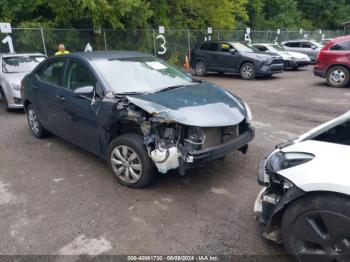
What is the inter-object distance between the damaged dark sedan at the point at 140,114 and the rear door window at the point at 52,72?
19mm

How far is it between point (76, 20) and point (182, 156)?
12.1 m

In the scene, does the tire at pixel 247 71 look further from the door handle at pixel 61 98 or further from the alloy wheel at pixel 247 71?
the door handle at pixel 61 98

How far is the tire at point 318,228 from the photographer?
6.96 ft

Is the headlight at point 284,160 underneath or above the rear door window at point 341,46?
underneath

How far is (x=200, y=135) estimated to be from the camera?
137 inches

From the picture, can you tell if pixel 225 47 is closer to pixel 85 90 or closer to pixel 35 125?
pixel 35 125

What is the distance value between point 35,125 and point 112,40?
991 centimetres

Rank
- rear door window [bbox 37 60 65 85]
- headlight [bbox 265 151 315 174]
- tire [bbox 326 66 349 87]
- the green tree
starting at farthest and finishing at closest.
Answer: the green tree → tire [bbox 326 66 349 87] → rear door window [bbox 37 60 65 85] → headlight [bbox 265 151 315 174]

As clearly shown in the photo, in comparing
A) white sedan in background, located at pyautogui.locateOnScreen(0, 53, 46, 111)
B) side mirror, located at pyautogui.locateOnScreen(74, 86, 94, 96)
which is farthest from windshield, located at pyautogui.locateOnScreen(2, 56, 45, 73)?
side mirror, located at pyautogui.locateOnScreen(74, 86, 94, 96)

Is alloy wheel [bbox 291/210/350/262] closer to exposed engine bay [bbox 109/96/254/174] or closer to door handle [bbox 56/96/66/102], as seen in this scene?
exposed engine bay [bbox 109/96/254/174]

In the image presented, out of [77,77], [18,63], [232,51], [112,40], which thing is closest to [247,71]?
[232,51]

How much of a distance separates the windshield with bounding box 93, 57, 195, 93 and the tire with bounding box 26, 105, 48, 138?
6.92 ft

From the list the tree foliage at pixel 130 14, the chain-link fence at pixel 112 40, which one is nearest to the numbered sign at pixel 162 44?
the chain-link fence at pixel 112 40

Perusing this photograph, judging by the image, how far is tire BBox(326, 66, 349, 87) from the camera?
1041 centimetres
